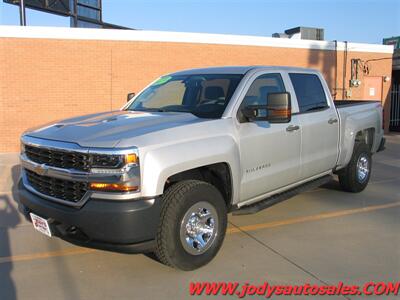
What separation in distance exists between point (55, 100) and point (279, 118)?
959 centimetres

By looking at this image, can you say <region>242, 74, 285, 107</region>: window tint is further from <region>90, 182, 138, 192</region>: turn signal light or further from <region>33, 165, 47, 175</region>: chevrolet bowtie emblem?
<region>33, 165, 47, 175</region>: chevrolet bowtie emblem

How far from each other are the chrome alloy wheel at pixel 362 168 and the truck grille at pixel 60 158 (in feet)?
16.1

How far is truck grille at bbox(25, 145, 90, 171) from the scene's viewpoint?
3.66 meters

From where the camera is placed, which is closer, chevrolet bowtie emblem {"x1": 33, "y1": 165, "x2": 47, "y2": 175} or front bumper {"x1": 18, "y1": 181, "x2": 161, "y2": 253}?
front bumper {"x1": 18, "y1": 181, "x2": 161, "y2": 253}

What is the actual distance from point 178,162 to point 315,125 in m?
2.61

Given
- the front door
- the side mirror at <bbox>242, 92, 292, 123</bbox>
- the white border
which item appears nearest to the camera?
the side mirror at <bbox>242, 92, 292, 123</bbox>

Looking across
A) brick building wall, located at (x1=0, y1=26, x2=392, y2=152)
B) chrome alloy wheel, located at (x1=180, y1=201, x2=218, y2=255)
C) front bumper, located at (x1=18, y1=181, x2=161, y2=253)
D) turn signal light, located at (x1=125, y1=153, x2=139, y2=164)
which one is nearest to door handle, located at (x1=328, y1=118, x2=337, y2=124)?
chrome alloy wheel, located at (x1=180, y1=201, x2=218, y2=255)

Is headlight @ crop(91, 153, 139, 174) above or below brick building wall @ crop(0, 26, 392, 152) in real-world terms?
below

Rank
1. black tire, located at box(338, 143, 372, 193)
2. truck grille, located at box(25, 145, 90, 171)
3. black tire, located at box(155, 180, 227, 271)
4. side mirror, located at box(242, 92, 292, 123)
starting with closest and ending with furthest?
truck grille, located at box(25, 145, 90, 171)
black tire, located at box(155, 180, 227, 271)
side mirror, located at box(242, 92, 292, 123)
black tire, located at box(338, 143, 372, 193)

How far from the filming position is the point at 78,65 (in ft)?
41.7

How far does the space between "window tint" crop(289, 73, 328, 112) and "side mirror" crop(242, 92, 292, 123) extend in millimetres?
1131

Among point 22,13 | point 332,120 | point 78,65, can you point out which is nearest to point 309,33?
point 78,65

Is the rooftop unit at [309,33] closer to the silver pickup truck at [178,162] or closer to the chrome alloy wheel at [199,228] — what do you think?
the silver pickup truck at [178,162]

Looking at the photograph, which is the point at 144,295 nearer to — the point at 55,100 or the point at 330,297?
the point at 330,297
